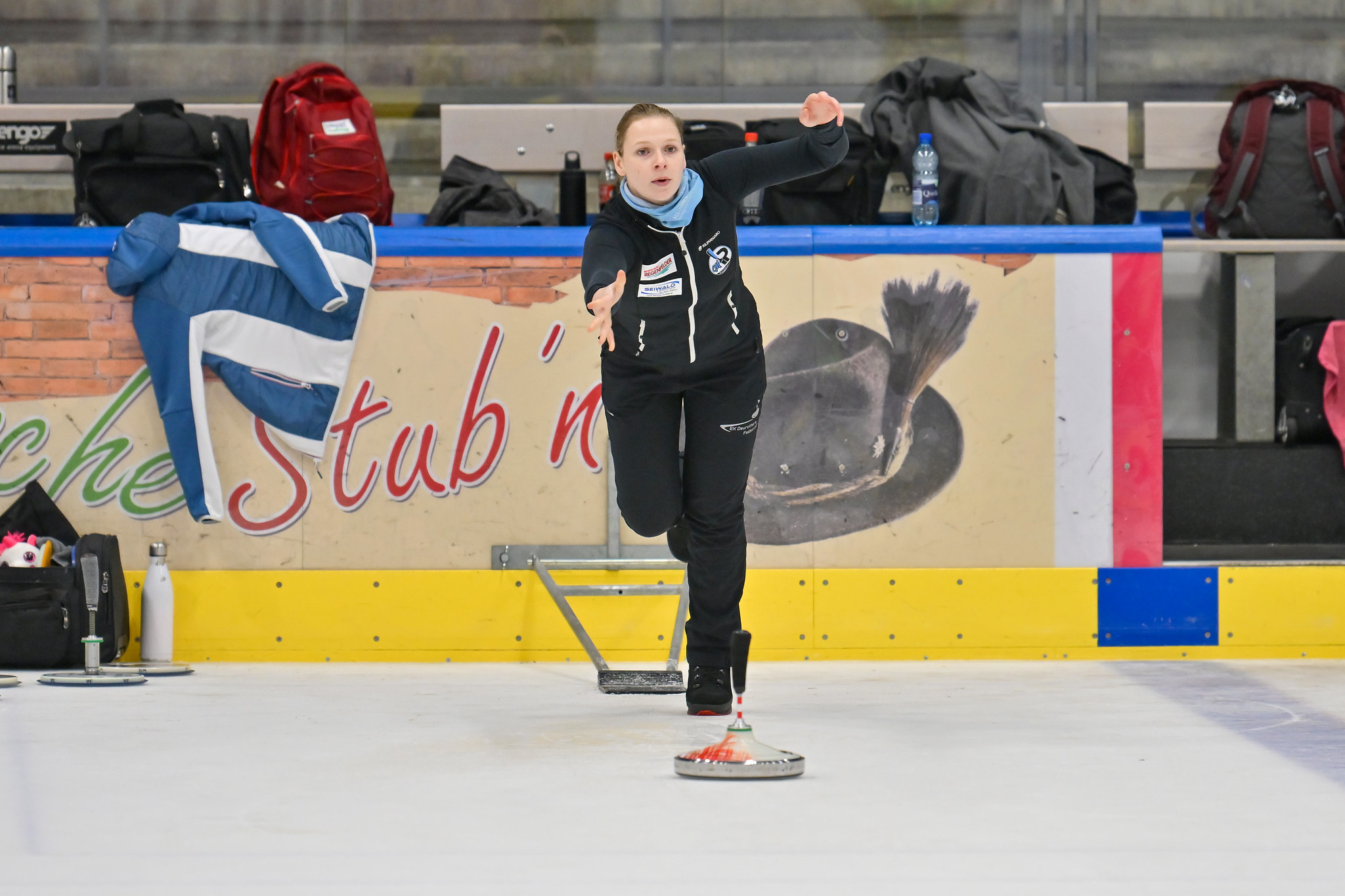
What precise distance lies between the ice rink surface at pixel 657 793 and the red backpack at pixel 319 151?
191 cm

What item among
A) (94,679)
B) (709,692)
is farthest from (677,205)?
(94,679)

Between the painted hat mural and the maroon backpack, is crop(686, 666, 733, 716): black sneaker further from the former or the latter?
the maroon backpack

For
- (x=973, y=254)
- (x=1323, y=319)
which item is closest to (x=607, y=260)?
(x=973, y=254)

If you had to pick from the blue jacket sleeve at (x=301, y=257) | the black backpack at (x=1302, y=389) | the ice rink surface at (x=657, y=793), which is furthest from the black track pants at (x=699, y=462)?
the black backpack at (x=1302, y=389)

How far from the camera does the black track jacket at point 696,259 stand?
333 cm

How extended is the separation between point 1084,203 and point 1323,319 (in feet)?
3.56

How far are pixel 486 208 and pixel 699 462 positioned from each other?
2.14m

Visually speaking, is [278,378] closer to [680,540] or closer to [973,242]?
[680,540]

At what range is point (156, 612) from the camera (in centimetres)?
478

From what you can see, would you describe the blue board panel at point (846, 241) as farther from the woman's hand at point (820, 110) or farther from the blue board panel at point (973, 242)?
the woman's hand at point (820, 110)

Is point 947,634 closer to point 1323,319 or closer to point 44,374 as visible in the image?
point 1323,319

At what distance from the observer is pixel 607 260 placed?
3.12m

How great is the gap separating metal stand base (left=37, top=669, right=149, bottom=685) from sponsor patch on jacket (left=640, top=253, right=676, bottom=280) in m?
2.06

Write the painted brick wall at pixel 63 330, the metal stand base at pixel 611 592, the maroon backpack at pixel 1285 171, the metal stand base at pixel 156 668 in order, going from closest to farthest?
the metal stand base at pixel 611 592 < the metal stand base at pixel 156 668 < the painted brick wall at pixel 63 330 < the maroon backpack at pixel 1285 171
